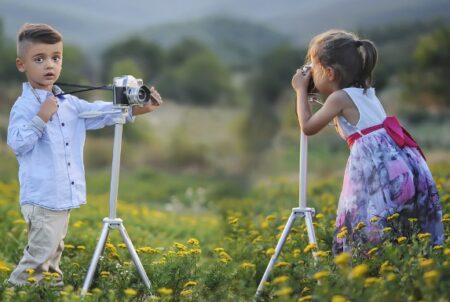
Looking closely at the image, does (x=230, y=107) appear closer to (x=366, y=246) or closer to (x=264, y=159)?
(x=264, y=159)

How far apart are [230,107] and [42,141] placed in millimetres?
20709

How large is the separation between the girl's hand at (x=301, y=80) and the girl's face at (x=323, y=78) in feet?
0.13

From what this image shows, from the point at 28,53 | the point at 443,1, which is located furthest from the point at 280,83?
the point at 28,53

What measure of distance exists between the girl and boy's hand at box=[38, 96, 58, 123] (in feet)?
4.59

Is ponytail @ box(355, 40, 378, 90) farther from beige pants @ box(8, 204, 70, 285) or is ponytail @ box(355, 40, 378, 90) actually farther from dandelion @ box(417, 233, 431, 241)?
beige pants @ box(8, 204, 70, 285)

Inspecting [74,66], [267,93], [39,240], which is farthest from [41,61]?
[74,66]

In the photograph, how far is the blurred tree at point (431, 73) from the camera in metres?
20.0

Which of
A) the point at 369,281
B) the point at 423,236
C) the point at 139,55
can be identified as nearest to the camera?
the point at 369,281

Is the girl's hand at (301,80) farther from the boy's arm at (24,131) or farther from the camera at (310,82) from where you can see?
the boy's arm at (24,131)

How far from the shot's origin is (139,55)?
28000 millimetres

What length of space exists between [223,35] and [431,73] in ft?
49.5

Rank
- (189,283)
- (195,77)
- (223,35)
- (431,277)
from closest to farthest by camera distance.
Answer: (431,277)
(189,283)
(195,77)
(223,35)

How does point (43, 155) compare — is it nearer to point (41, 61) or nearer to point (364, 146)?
point (41, 61)

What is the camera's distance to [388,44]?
2353 cm
